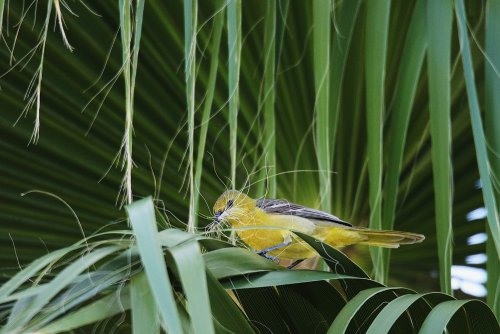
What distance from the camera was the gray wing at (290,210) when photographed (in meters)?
2.02

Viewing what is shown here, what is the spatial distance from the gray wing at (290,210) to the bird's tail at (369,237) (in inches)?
1.3

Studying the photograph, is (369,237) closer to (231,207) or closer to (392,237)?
(392,237)

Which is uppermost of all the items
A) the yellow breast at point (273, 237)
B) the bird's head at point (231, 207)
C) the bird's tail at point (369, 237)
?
the bird's head at point (231, 207)

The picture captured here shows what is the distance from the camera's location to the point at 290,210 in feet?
6.55

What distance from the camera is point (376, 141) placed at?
1568mm

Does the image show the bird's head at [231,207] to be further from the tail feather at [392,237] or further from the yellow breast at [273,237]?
the tail feather at [392,237]

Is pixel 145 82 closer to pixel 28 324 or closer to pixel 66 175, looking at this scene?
pixel 66 175

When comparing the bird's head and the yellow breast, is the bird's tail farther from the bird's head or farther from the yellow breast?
the bird's head

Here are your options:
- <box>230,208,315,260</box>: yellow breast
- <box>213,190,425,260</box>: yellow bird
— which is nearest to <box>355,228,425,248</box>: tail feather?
<box>213,190,425,260</box>: yellow bird

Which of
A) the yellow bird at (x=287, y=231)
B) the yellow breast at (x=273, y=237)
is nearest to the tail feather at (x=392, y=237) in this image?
the yellow bird at (x=287, y=231)

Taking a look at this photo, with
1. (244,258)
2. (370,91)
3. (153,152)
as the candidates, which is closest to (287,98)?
(153,152)

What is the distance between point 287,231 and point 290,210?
184 millimetres

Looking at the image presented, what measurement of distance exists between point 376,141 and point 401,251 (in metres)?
1.39

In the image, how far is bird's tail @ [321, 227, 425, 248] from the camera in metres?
2.05
